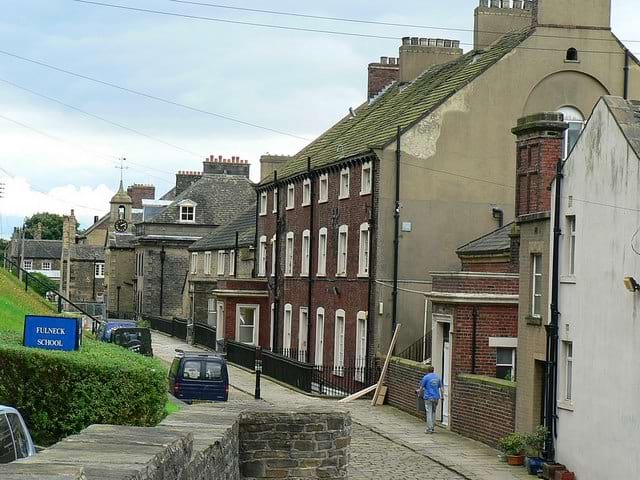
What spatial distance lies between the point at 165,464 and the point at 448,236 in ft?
114

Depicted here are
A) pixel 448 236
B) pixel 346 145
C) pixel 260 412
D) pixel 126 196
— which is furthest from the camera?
pixel 126 196

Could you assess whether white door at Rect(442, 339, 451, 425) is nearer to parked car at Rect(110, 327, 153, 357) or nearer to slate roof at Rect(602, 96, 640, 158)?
slate roof at Rect(602, 96, 640, 158)

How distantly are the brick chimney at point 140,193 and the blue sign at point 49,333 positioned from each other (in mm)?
94652

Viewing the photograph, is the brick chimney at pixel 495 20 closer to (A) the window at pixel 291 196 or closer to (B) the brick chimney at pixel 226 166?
(A) the window at pixel 291 196

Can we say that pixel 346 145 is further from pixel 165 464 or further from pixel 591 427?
pixel 165 464

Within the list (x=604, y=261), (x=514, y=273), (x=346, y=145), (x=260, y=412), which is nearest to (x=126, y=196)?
(x=346, y=145)

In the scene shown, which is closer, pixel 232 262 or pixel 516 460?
pixel 516 460

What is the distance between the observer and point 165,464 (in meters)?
8.56

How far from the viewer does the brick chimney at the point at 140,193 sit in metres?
115

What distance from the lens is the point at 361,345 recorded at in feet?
141

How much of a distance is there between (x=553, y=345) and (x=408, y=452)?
4.22 metres

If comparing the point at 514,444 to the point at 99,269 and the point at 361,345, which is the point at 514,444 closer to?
the point at 361,345

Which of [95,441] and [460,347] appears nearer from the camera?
[95,441]

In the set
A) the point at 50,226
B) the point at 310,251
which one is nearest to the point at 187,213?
the point at 310,251
